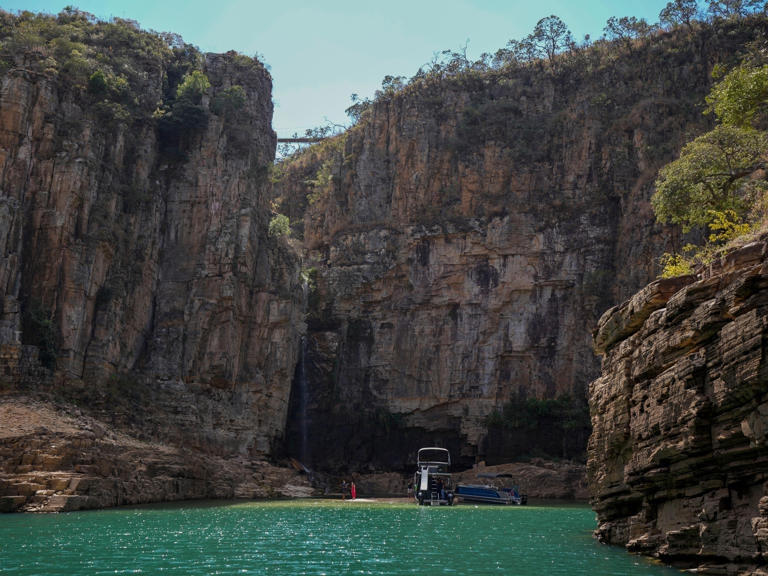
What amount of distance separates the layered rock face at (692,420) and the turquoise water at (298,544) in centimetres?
123

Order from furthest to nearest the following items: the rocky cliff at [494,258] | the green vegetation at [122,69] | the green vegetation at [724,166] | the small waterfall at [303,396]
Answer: the small waterfall at [303,396] → the rocky cliff at [494,258] → the green vegetation at [122,69] → the green vegetation at [724,166]

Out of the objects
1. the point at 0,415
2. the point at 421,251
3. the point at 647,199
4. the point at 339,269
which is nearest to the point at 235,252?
the point at 339,269

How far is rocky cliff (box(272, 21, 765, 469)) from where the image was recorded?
58000 millimetres

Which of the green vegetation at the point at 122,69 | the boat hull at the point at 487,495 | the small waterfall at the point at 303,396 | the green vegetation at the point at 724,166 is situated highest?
the green vegetation at the point at 122,69

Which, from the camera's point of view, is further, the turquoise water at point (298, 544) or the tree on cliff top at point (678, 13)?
the tree on cliff top at point (678, 13)

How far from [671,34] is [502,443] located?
3659cm

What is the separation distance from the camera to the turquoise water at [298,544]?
16516 millimetres

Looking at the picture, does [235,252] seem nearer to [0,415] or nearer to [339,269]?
[339,269]

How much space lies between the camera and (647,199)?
2218 inches

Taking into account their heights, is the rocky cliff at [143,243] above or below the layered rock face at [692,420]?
above

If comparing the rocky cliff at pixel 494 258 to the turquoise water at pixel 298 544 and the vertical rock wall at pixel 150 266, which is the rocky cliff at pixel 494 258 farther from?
the turquoise water at pixel 298 544

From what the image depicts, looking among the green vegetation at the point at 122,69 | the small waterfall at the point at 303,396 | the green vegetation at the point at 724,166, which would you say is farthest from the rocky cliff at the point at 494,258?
the green vegetation at the point at 724,166

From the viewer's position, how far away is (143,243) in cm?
5219

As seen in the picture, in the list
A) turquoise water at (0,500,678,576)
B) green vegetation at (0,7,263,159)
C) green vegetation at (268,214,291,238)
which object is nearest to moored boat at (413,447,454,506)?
turquoise water at (0,500,678,576)
